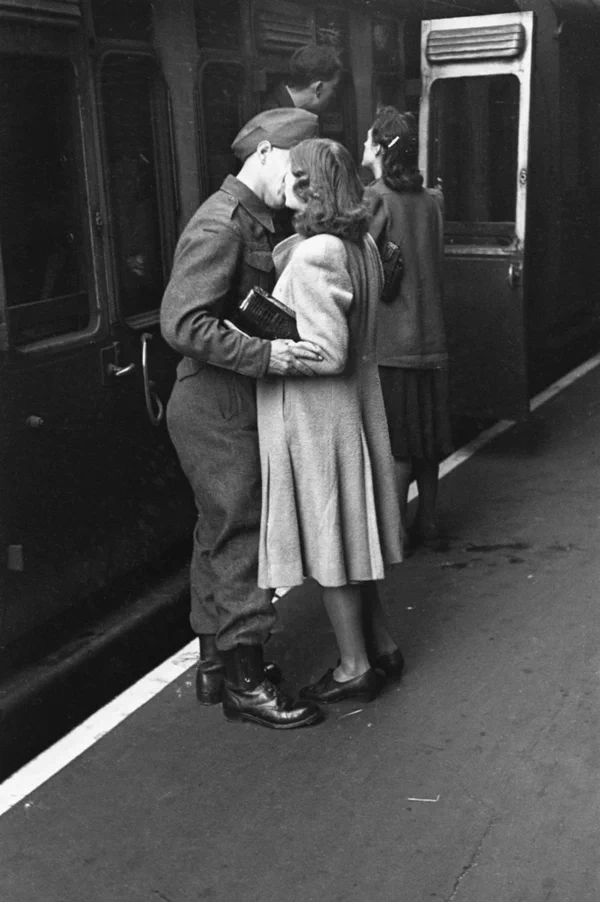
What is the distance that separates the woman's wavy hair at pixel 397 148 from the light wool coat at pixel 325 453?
56.5 inches

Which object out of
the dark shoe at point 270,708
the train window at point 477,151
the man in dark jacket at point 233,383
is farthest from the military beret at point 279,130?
the train window at point 477,151

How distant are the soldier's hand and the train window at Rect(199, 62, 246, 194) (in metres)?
2.00

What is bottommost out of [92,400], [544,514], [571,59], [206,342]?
[544,514]

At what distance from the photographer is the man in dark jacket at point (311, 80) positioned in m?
5.93

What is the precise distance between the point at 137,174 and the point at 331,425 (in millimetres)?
1755

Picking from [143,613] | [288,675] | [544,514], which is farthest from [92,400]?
[544,514]

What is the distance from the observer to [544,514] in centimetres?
641

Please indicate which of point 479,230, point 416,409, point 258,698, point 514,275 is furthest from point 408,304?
point 479,230

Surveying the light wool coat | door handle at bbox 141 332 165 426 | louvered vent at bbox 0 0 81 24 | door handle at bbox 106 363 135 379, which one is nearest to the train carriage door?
door handle at bbox 141 332 165 426

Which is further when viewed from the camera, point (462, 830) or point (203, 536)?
point (203, 536)

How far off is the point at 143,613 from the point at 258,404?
55.2 inches

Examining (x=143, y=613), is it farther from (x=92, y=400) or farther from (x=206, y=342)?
(x=206, y=342)

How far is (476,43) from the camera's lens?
7355 mm

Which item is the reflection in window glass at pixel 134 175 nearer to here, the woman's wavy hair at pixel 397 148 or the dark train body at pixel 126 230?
the dark train body at pixel 126 230
